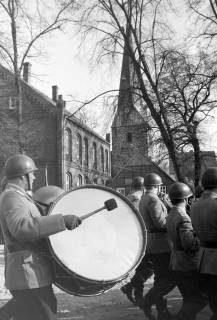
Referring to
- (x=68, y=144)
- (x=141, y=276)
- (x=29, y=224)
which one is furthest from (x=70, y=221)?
(x=68, y=144)

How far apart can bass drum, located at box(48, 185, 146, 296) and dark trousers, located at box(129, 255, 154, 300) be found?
3.35 metres

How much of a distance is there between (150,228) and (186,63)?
9.14m

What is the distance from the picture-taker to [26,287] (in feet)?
10.5

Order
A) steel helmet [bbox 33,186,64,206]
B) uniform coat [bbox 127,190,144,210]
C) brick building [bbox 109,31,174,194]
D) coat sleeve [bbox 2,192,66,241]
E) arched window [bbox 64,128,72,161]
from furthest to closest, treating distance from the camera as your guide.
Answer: arched window [bbox 64,128,72,161] → brick building [bbox 109,31,174,194] → uniform coat [bbox 127,190,144,210] → steel helmet [bbox 33,186,64,206] → coat sleeve [bbox 2,192,66,241]

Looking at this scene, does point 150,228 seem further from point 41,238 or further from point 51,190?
point 41,238

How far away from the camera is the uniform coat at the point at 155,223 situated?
6.52m

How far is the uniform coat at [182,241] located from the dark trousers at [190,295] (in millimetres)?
105

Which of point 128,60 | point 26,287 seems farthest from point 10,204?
point 128,60

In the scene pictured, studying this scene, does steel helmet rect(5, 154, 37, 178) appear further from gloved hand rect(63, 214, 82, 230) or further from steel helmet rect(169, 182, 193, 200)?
steel helmet rect(169, 182, 193, 200)

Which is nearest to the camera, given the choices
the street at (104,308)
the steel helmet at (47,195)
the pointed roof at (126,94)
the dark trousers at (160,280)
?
the steel helmet at (47,195)

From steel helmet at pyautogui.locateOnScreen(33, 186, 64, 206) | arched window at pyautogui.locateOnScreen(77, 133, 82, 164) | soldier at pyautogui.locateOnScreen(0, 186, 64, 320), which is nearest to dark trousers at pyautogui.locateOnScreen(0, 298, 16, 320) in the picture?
soldier at pyautogui.locateOnScreen(0, 186, 64, 320)

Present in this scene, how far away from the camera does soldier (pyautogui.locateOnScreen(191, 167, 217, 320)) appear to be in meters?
4.56

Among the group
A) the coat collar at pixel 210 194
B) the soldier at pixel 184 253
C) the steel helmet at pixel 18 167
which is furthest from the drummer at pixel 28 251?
the soldier at pixel 184 253

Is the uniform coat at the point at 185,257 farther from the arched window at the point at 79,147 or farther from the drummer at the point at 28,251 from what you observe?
the arched window at the point at 79,147
